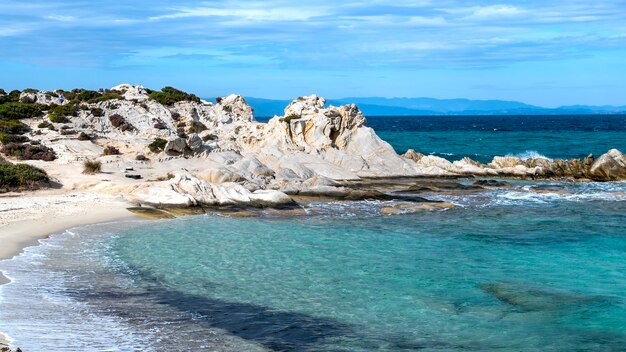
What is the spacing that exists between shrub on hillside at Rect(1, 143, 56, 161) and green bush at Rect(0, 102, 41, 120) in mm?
6699

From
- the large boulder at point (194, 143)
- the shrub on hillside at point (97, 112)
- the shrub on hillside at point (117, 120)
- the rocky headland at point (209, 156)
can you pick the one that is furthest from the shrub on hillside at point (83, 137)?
the large boulder at point (194, 143)

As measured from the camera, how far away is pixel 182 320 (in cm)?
1265

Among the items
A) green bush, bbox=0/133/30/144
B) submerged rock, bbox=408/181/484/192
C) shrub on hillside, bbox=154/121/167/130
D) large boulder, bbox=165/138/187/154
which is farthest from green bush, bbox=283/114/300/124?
green bush, bbox=0/133/30/144

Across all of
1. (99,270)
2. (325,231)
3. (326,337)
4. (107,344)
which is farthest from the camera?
(325,231)

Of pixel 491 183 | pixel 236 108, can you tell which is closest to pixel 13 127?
pixel 236 108

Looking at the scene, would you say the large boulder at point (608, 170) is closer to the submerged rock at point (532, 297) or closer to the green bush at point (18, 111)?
the submerged rock at point (532, 297)

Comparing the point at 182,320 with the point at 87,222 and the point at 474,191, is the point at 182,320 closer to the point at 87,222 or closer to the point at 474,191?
the point at 87,222

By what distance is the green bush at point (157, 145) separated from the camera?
121 feet

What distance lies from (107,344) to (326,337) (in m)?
3.64

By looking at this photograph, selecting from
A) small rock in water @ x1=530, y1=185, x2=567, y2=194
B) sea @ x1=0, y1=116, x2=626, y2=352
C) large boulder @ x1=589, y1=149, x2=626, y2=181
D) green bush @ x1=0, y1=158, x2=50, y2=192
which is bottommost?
sea @ x1=0, y1=116, x2=626, y2=352

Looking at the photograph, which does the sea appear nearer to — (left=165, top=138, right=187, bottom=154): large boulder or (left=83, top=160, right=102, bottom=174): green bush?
(left=83, top=160, right=102, bottom=174): green bush

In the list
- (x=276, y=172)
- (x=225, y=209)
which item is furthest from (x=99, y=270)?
(x=276, y=172)

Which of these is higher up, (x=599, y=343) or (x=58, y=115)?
(x=58, y=115)

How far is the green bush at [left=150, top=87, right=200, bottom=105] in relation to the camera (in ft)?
162
